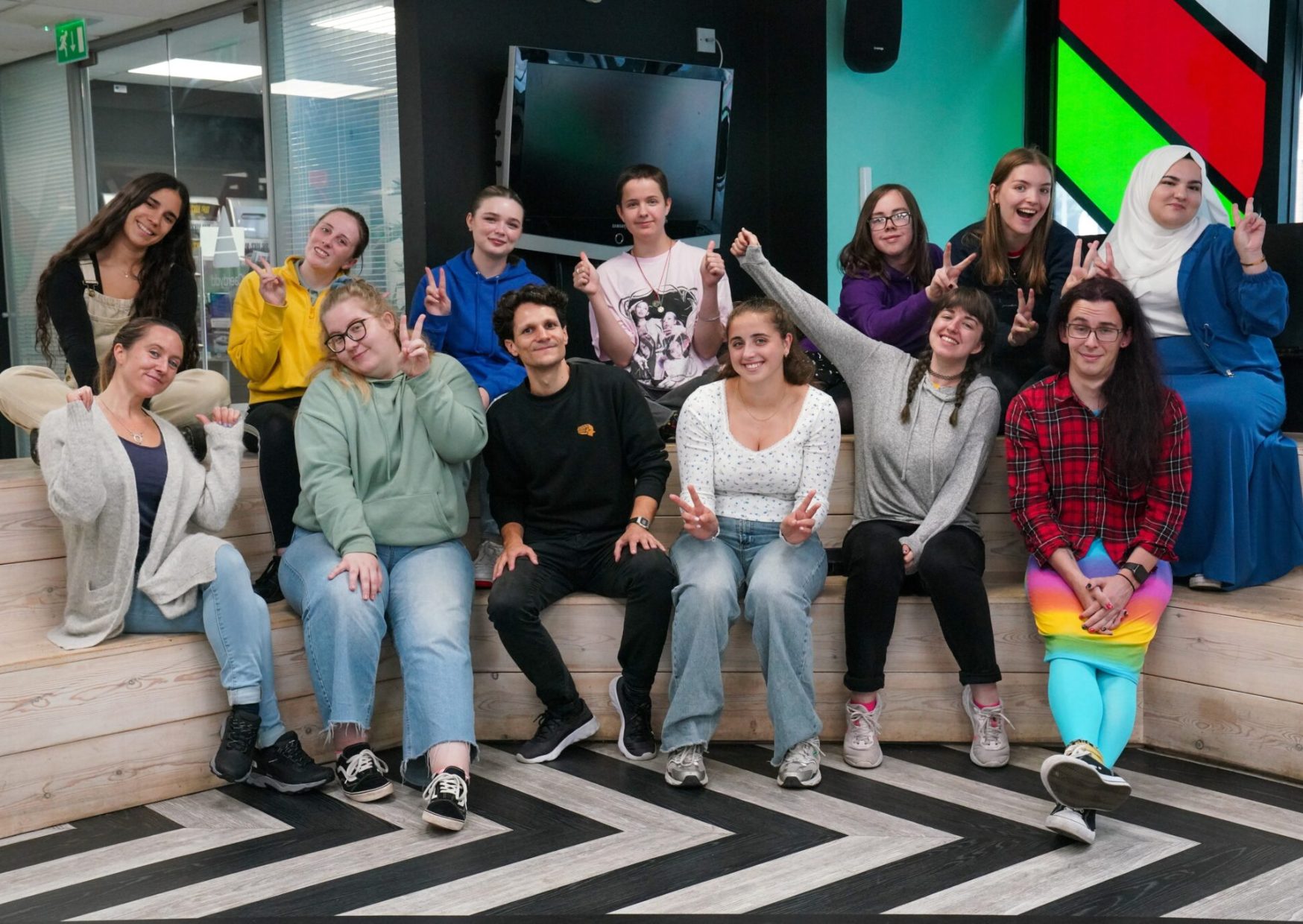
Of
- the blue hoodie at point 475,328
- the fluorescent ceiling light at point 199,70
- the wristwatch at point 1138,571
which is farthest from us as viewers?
the fluorescent ceiling light at point 199,70

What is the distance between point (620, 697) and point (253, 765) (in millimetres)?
854

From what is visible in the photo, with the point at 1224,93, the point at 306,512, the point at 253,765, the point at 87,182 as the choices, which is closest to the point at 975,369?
the point at 306,512

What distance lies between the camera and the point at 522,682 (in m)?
3.13

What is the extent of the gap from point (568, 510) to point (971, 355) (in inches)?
41.4

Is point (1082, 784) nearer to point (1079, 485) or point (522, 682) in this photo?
point (1079, 485)

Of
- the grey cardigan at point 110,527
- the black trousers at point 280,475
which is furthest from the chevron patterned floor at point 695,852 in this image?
the black trousers at point 280,475

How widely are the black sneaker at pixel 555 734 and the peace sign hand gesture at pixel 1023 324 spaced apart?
1492 millimetres

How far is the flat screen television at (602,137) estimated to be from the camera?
4.31 m

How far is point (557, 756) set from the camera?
3.00 meters

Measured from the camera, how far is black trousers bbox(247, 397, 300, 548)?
3162mm

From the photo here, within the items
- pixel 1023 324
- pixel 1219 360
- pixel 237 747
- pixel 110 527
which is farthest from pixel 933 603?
pixel 110 527

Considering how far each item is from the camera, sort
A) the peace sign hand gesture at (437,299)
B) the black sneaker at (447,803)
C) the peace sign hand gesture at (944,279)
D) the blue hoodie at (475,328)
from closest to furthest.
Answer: the black sneaker at (447,803), the peace sign hand gesture at (944,279), the peace sign hand gesture at (437,299), the blue hoodie at (475,328)

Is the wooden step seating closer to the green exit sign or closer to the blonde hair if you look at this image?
the blonde hair

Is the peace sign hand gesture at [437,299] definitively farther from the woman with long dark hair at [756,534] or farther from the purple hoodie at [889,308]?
the purple hoodie at [889,308]
